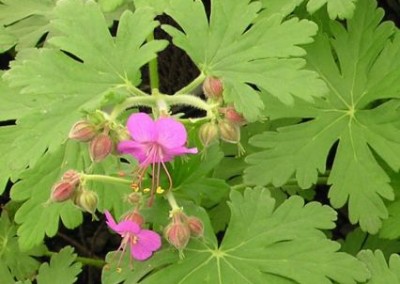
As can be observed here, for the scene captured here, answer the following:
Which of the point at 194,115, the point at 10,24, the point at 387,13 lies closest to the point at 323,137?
the point at 194,115

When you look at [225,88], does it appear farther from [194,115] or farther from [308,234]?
[194,115]

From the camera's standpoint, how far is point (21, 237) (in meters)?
1.73

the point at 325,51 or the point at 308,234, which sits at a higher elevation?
the point at 325,51

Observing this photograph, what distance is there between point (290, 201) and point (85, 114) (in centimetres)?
45

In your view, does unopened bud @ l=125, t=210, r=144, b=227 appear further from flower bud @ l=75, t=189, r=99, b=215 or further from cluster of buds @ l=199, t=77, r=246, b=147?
cluster of buds @ l=199, t=77, r=246, b=147

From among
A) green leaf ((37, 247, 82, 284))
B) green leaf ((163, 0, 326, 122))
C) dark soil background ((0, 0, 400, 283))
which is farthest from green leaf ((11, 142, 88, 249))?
dark soil background ((0, 0, 400, 283))

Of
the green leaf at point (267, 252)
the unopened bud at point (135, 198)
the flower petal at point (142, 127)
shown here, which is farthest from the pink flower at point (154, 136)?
the green leaf at point (267, 252)

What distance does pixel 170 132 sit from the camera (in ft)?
4.15

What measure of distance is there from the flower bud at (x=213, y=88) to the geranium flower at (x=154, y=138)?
152mm

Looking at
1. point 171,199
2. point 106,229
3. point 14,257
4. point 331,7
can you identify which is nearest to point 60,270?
point 14,257

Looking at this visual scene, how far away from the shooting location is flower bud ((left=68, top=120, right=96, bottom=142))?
51.8 inches

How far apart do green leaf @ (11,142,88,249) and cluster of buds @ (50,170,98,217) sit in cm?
34

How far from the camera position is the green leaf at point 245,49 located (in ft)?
4.78

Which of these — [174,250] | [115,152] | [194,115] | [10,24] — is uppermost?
[115,152]
